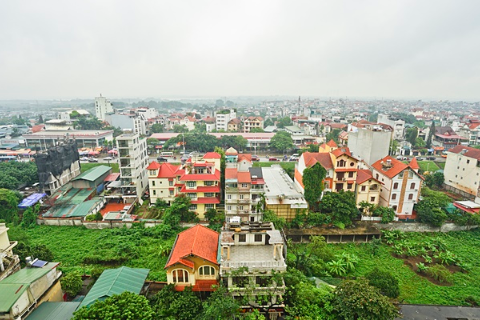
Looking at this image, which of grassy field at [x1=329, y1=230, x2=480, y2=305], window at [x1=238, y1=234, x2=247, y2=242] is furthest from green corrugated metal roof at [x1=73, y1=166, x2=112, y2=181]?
grassy field at [x1=329, y1=230, x2=480, y2=305]

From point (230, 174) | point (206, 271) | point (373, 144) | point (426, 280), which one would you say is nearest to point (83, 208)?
point (230, 174)

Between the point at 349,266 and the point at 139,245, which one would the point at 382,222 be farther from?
the point at 139,245

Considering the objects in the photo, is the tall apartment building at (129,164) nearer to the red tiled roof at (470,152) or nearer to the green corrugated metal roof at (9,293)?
the green corrugated metal roof at (9,293)

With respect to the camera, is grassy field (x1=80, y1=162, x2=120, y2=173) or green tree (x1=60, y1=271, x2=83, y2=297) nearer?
green tree (x1=60, y1=271, x2=83, y2=297)

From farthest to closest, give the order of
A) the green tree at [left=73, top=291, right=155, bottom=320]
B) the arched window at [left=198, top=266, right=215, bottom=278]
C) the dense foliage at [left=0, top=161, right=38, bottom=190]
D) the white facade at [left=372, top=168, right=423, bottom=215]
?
the dense foliage at [left=0, top=161, right=38, bottom=190] < the white facade at [left=372, top=168, right=423, bottom=215] < the arched window at [left=198, top=266, right=215, bottom=278] < the green tree at [left=73, top=291, right=155, bottom=320]

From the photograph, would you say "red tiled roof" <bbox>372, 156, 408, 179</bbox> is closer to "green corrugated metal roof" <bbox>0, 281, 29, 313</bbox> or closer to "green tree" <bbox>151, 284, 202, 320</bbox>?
"green tree" <bbox>151, 284, 202, 320</bbox>

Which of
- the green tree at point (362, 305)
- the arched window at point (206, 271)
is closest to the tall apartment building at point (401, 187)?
the green tree at point (362, 305)

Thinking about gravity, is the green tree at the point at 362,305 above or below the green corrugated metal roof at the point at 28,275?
below
